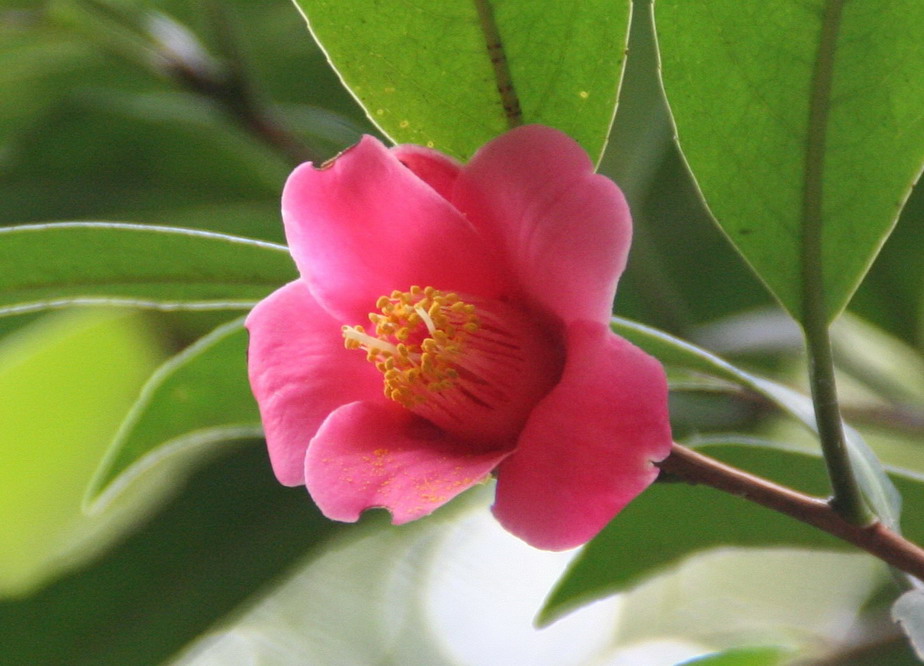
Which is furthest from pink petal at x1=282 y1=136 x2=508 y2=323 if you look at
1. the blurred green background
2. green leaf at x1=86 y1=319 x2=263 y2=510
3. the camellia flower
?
the blurred green background

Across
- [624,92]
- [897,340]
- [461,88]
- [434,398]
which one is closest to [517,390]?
[434,398]

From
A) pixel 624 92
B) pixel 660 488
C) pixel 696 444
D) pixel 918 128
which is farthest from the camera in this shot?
pixel 624 92

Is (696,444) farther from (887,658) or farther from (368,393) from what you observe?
(887,658)

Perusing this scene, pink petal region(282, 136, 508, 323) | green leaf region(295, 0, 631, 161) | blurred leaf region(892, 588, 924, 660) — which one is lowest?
blurred leaf region(892, 588, 924, 660)

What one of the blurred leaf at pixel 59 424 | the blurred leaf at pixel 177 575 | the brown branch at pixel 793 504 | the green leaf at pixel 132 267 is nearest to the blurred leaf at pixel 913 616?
the brown branch at pixel 793 504

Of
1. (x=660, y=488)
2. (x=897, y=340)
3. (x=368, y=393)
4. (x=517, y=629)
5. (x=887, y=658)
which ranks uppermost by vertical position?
(x=368, y=393)

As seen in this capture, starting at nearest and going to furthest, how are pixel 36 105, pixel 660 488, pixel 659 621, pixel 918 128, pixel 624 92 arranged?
pixel 918 128 < pixel 660 488 < pixel 624 92 < pixel 36 105 < pixel 659 621

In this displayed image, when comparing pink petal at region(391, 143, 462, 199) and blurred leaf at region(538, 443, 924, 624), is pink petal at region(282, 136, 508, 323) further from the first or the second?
blurred leaf at region(538, 443, 924, 624)

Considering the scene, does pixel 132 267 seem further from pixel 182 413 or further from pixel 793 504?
pixel 793 504
